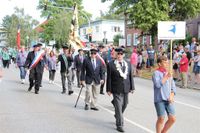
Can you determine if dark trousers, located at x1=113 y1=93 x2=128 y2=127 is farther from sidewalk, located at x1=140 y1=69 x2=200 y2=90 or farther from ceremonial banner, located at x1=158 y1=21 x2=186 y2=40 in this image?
sidewalk, located at x1=140 y1=69 x2=200 y2=90

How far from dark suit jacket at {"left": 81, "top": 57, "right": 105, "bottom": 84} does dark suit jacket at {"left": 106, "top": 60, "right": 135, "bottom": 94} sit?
261 cm

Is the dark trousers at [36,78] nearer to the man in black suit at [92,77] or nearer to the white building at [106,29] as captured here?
the man in black suit at [92,77]

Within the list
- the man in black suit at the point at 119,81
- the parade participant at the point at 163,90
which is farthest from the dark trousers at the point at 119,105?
the parade participant at the point at 163,90

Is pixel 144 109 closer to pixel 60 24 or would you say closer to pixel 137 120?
pixel 137 120

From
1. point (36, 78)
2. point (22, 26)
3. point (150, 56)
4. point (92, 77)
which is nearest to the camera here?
point (92, 77)

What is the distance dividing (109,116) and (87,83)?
141 centimetres

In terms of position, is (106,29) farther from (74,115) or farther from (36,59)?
(74,115)

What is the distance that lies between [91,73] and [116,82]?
2789 mm

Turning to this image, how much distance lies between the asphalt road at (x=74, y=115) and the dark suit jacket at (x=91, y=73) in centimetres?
89

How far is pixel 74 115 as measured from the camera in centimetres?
1145

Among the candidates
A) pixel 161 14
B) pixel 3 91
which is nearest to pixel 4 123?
pixel 3 91

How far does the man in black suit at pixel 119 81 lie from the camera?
9.53 m

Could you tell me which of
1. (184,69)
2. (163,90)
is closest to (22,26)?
(184,69)

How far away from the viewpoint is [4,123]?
1015cm
